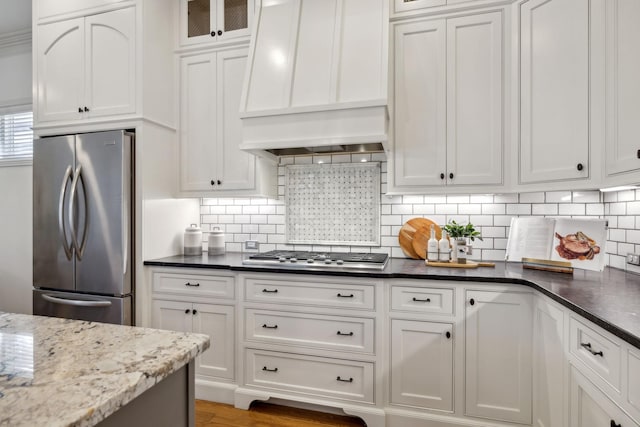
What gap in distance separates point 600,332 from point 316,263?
1.42 m

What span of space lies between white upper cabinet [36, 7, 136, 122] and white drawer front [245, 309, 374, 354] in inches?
71.3

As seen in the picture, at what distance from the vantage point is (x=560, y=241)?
205 cm

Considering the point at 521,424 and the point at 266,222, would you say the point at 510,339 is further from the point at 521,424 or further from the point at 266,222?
the point at 266,222

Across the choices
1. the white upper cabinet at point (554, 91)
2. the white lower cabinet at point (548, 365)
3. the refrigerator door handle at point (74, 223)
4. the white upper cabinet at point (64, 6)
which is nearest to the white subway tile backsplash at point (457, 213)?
the white upper cabinet at point (554, 91)

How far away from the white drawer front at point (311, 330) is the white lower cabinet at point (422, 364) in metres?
0.17

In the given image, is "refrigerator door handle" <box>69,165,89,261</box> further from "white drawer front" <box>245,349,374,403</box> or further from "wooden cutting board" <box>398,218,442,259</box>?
"wooden cutting board" <box>398,218,442,259</box>

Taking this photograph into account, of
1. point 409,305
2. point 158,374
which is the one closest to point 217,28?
point 409,305

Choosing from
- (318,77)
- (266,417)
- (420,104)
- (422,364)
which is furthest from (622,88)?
(266,417)

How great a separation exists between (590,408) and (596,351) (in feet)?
0.77

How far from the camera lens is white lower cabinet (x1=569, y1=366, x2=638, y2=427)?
109cm

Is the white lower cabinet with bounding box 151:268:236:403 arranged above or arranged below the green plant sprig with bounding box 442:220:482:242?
below

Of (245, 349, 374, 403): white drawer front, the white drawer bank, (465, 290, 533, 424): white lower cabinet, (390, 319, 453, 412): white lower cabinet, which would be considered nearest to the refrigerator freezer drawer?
the white drawer bank

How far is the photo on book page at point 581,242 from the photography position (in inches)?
75.4

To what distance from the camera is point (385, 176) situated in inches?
106
